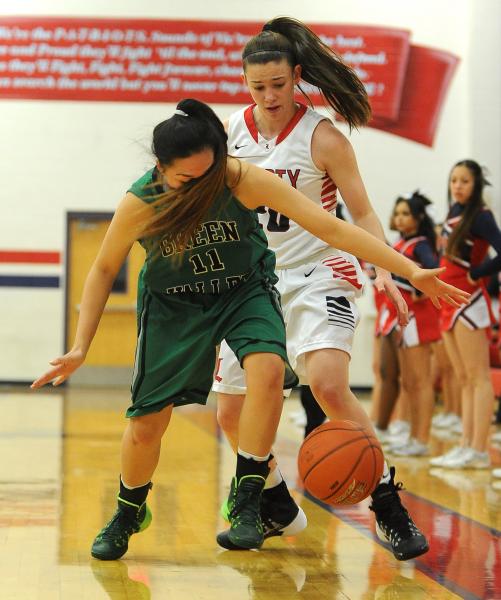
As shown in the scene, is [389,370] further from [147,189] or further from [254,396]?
[147,189]

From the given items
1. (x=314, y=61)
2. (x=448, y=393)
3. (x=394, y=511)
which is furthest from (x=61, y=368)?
(x=448, y=393)

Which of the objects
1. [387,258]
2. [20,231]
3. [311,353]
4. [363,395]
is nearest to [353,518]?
[311,353]

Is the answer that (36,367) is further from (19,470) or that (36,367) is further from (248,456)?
(248,456)

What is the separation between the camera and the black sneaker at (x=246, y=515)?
3.44 metres

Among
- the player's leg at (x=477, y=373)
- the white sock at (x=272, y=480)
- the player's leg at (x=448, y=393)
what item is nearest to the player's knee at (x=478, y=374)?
the player's leg at (x=477, y=373)

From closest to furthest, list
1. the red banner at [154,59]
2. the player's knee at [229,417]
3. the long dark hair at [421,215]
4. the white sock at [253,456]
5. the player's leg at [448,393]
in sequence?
the white sock at [253,456]
the player's knee at [229,417]
the long dark hair at [421,215]
the player's leg at [448,393]
the red banner at [154,59]

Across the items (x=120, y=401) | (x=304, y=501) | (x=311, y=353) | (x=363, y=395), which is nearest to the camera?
(x=311, y=353)

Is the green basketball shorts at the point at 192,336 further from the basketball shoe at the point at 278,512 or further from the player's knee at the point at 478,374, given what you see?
the player's knee at the point at 478,374

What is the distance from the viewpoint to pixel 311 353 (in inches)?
154

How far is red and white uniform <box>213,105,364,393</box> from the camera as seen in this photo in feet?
12.9

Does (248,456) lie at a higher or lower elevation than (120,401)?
higher

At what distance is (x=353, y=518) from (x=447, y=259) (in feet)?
8.40

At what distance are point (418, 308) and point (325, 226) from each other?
416 centimetres

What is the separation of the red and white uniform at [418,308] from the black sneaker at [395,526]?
3.29 metres
